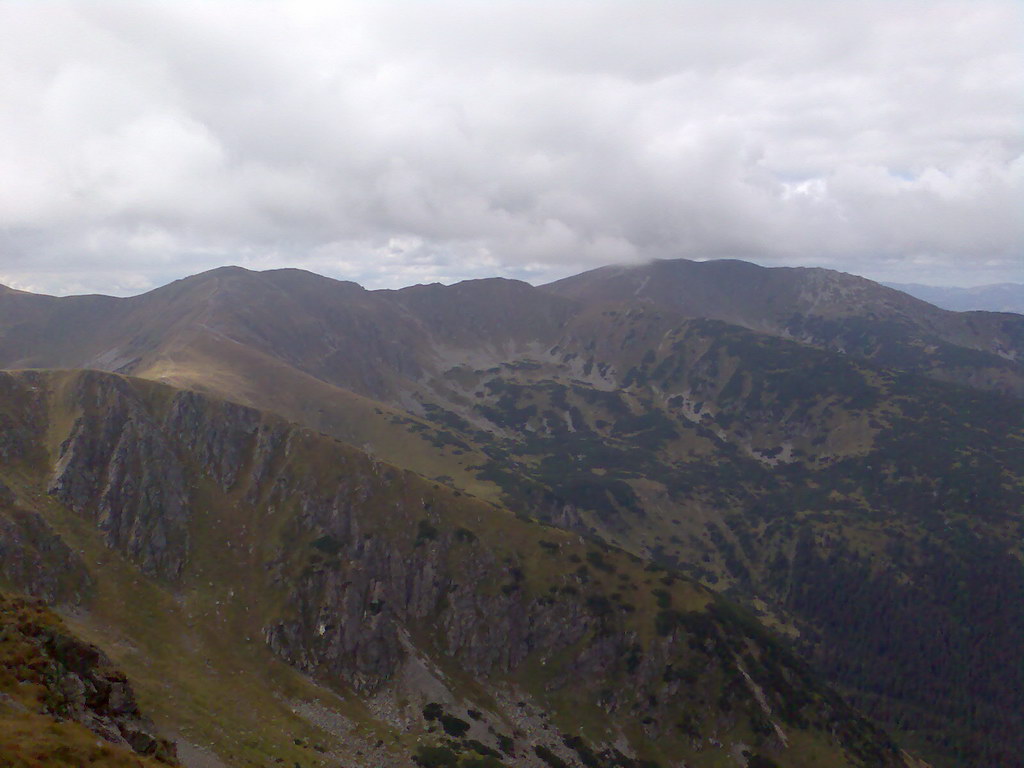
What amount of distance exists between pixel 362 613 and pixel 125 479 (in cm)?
7575

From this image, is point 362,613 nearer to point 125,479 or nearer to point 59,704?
point 125,479

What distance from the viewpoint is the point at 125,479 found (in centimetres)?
15588

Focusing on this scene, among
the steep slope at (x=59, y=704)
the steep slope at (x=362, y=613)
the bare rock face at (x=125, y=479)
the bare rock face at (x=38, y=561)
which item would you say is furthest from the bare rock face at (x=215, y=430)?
the steep slope at (x=59, y=704)

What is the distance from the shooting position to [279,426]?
19275cm

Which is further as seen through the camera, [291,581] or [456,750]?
[291,581]

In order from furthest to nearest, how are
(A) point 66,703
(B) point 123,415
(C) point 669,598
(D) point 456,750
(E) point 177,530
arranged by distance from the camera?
1. (B) point 123,415
2. (C) point 669,598
3. (E) point 177,530
4. (D) point 456,750
5. (A) point 66,703

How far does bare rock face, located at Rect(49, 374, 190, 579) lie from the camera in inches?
5669

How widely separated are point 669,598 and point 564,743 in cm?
5049

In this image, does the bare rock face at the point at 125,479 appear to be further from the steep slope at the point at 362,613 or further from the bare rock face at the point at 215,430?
the bare rock face at the point at 215,430

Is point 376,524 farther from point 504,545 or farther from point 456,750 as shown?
point 456,750

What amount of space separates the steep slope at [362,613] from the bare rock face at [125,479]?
21.4 inches

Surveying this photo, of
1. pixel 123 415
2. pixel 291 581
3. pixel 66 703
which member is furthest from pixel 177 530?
pixel 66 703

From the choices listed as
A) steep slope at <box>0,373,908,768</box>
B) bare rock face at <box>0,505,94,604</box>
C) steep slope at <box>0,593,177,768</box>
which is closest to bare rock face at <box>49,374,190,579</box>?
steep slope at <box>0,373,908,768</box>

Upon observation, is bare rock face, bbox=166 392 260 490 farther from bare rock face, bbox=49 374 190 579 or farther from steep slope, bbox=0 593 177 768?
steep slope, bbox=0 593 177 768
